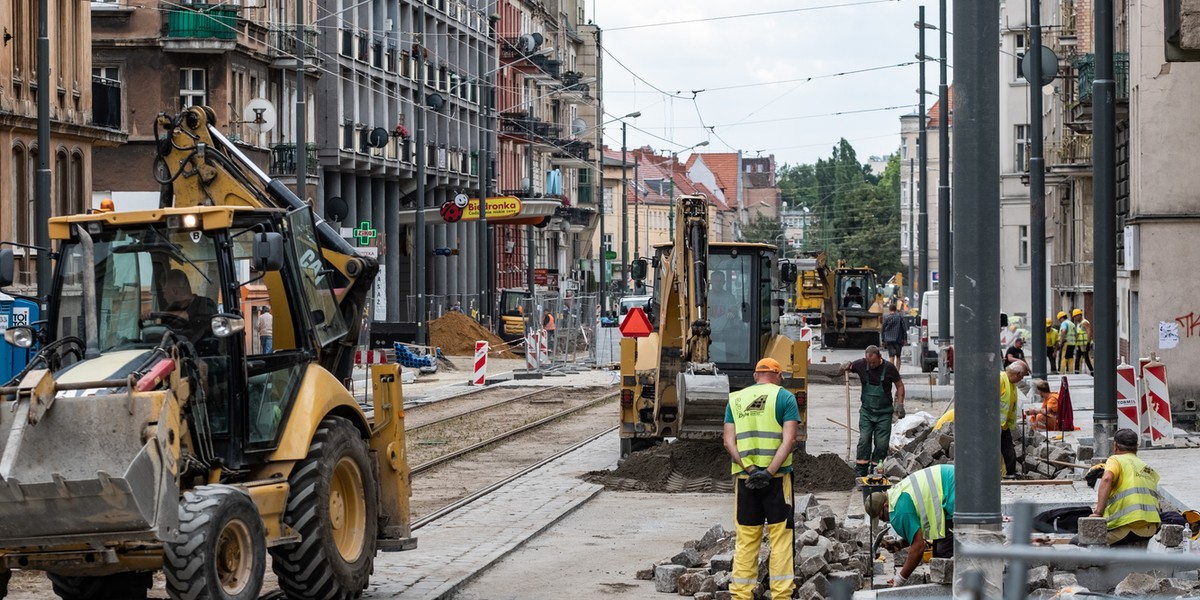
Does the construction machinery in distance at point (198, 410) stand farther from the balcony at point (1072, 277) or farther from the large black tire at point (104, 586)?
the balcony at point (1072, 277)

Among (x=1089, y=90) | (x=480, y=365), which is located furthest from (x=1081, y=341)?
(x=480, y=365)

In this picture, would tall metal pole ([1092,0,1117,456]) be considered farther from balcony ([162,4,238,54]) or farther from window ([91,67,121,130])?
balcony ([162,4,238,54])

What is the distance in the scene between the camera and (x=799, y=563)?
12.5 metres

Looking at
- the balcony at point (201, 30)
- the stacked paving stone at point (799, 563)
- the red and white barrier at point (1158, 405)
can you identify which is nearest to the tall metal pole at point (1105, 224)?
the red and white barrier at point (1158, 405)

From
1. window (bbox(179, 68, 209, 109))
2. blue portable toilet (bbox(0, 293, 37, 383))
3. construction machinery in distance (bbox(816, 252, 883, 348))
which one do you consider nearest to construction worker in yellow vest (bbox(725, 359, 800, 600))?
blue portable toilet (bbox(0, 293, 37, 383))

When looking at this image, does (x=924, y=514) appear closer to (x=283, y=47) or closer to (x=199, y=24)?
(x=199, y=24)

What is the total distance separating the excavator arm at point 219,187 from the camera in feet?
41.8

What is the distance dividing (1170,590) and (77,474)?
5.62 m

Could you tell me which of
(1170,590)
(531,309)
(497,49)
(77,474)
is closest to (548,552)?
(77,474)

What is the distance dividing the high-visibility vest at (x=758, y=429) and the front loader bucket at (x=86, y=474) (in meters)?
3.82

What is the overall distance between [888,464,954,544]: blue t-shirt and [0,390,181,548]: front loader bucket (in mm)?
4915

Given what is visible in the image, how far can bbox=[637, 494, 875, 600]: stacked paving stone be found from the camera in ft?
40.6

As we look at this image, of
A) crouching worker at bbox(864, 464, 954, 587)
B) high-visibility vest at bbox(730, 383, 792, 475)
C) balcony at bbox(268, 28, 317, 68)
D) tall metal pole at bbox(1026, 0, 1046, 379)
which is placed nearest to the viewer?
high-visibility vest at bbox(730, 383, 792, 475)

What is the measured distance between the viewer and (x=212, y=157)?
12766 millimetres
